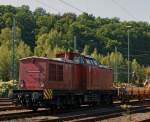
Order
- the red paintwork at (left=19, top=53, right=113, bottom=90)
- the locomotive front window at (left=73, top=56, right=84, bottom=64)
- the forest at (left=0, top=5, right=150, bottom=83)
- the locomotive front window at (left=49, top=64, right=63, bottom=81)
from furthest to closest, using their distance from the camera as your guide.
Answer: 1. the forest at (left=0, top=5, right=150, bottom=83)
2. the locomotive front window at (left=73, top=56, right=84, bottom=64)
3. the locomotive front window at (left=49, top=64, right=63, bottom=81)
4. the red paintwork at (left=19, top=53, right=113, bottom=90)

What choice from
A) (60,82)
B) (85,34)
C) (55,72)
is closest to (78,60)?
(60,82)

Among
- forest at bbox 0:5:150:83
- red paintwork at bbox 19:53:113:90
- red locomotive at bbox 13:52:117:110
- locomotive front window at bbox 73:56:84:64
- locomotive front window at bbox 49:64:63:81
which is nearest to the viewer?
red locomotive at bbox 13:52:117:110

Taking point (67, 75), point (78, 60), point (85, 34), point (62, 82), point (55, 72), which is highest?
point (85, 34)

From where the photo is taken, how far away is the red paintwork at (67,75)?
2712 centimetres

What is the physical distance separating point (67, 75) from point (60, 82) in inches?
43.9

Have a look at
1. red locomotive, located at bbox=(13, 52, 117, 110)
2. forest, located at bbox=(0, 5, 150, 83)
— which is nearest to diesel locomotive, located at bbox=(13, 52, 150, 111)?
red locomotive, located at bbox=(13, 52, 117, 110)

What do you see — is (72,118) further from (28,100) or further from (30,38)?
(30,38)

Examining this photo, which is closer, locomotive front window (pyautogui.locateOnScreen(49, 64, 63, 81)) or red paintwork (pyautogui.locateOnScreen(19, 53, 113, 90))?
red paintwork (pyautogui.locateOnScreen(19, 53, 113, 90))

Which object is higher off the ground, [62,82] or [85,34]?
[85,34]

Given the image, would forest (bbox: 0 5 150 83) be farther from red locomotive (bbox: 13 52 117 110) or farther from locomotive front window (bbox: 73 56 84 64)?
locomotive front window (bbox: 73 56 84 64)

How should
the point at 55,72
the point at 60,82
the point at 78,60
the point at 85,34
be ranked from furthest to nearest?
the point at 85,34 < the point at 78,60 < the point at 60,82 < the point at 55,72

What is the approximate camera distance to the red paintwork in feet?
89.0

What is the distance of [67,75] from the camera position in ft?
96.8

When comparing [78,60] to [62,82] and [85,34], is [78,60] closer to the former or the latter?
[62,82]
